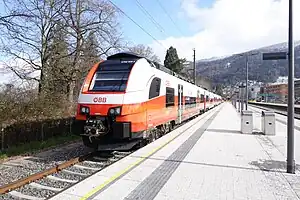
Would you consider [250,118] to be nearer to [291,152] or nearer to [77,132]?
[291,152]

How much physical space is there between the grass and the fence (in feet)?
1.01

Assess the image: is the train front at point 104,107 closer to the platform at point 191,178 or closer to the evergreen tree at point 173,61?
the platform at point 191,178

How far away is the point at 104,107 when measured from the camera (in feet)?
26.9

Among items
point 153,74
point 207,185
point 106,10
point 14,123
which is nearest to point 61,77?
point 106,10

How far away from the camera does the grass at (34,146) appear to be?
9667 mm

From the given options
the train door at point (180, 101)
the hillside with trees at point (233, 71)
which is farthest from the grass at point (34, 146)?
the hillside with trees at point (233, 71)

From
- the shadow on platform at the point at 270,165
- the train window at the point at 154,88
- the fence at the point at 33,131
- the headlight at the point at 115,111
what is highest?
the train window at the point at 154,88

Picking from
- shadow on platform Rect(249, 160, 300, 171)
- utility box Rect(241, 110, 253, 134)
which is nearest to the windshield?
shadow on platform Rect(249, 160, 300, 171)

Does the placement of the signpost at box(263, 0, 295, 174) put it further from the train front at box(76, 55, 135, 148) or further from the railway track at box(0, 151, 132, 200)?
the railway track at box(0, 151, 132, 200)

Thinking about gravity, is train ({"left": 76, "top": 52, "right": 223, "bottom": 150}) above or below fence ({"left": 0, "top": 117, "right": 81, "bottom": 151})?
above

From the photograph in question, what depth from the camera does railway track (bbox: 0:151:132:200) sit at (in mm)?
5586

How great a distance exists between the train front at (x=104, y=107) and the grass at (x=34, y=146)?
2.90 metres

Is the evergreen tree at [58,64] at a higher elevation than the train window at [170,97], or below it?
higher

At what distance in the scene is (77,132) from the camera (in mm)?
8461
